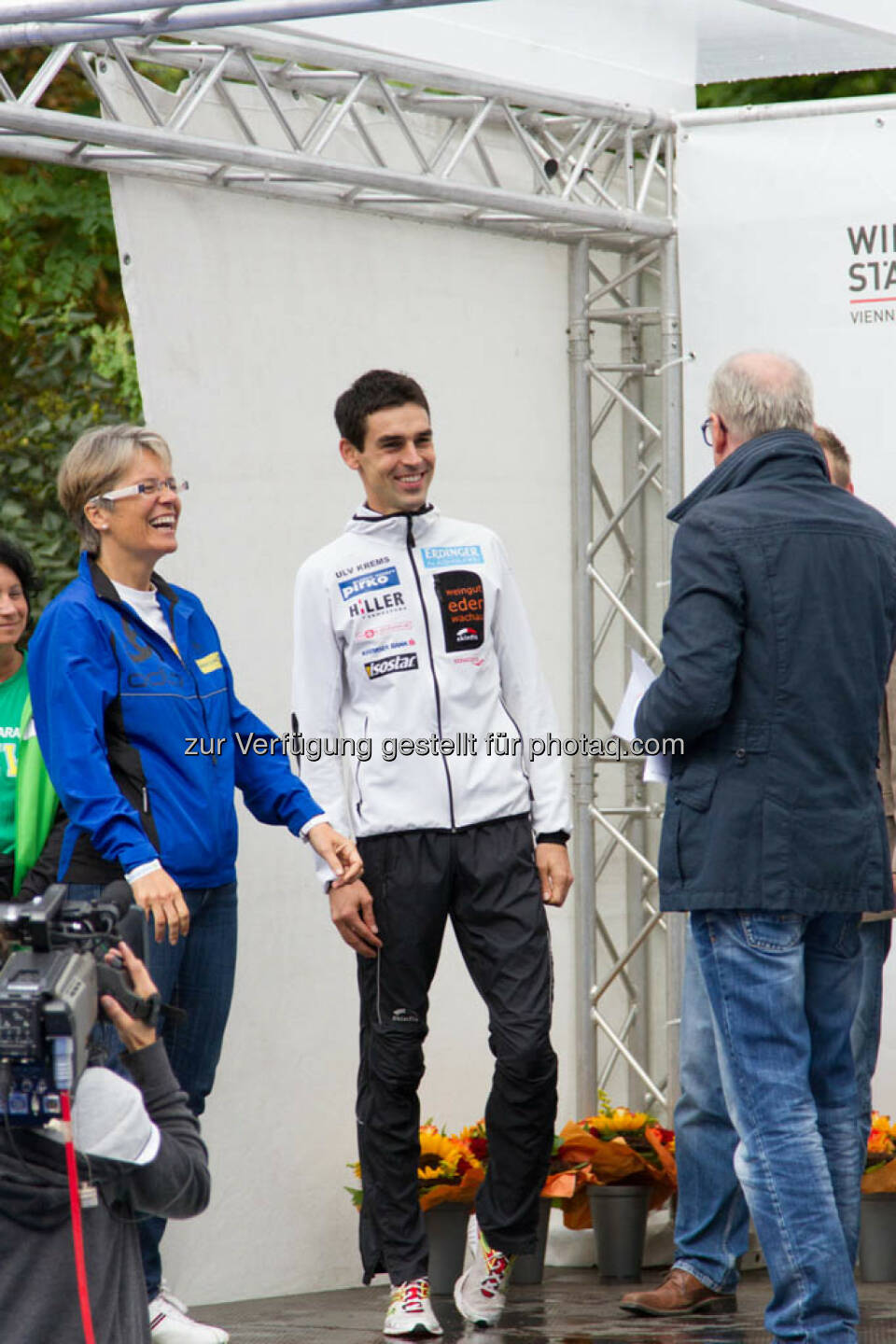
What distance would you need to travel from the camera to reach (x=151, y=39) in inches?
185

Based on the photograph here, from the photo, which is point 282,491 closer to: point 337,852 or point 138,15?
point 337,852

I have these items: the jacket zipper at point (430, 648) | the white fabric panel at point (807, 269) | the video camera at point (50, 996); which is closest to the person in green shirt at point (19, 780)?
the jacket zipper at point (430, 648)

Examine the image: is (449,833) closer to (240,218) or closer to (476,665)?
(476,665)

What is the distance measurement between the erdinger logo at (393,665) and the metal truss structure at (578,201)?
1232mm

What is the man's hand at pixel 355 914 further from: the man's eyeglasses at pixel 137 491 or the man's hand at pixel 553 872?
the man's eyeglasses at pixel 137 491

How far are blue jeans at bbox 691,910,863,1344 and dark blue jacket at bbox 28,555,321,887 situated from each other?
3.57 ft

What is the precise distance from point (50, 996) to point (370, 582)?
2.37m

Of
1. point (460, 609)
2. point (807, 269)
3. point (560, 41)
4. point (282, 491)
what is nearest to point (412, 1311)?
point (460, 609)

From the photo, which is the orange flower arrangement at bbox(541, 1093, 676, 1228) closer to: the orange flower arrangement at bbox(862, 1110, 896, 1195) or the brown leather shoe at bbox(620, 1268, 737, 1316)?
the orange flower arrangement at bbox(862, 1110, 896, 1195)

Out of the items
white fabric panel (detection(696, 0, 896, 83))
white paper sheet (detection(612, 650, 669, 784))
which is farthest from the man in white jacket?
white fabric panel (detection(696, 0, 896, 83))

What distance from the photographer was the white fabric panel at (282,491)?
16.4 feet

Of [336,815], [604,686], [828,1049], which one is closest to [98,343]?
[604,686]

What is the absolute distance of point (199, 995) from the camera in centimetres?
428

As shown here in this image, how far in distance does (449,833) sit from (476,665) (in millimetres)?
374
